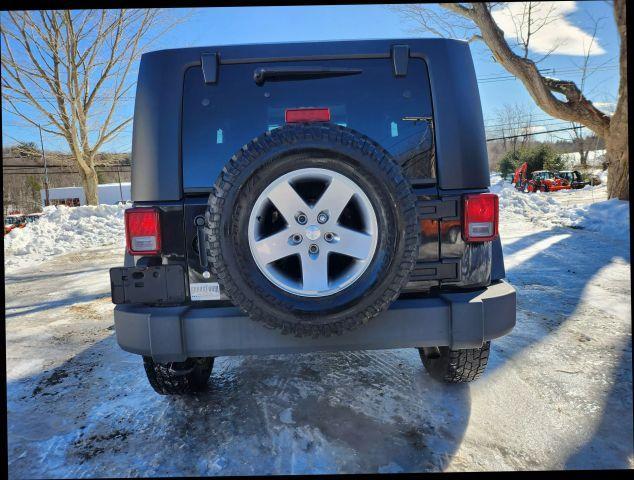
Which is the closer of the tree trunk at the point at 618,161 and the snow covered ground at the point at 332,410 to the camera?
the snow covered ground at the point at 332,410

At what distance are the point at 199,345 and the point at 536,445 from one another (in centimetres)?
188

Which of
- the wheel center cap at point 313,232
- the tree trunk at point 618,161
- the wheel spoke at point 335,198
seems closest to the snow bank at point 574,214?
the tree trunk at point 618,161

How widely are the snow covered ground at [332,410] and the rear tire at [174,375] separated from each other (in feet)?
0.36

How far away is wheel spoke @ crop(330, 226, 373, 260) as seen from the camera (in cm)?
187

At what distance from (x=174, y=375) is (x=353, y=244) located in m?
1.47

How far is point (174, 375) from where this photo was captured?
242 centimetres

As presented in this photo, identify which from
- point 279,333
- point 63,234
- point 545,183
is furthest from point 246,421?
point 545,183

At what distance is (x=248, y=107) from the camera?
2.18 m

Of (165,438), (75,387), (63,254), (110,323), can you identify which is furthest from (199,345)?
(63,254)

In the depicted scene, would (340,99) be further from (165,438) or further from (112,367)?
(112,367)

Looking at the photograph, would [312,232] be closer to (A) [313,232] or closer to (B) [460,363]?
(A) [313,232]

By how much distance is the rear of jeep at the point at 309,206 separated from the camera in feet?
6.04

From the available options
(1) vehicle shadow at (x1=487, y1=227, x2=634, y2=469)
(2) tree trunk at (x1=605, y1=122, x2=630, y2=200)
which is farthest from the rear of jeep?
(2) tree trunk at (x1=605, y1=122, x2=630, y2=200)

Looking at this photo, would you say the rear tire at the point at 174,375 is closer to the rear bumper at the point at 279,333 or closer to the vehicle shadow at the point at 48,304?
the rear bumper at the point at 279,333
